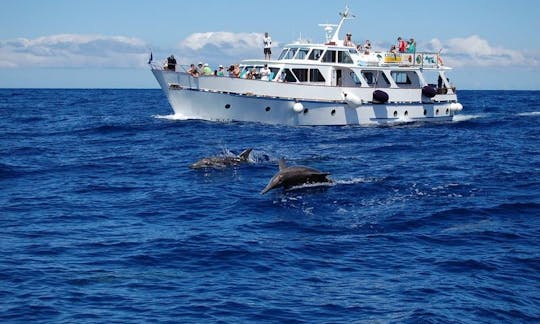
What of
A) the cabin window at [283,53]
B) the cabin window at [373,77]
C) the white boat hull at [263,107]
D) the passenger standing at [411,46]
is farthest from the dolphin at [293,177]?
the passenger standing at [411,46]

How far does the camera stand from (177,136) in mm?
→ 36156

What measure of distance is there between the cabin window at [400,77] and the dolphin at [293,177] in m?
26.0

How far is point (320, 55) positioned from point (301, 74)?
192 centimetres

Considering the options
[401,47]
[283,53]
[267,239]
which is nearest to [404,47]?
[401,47]

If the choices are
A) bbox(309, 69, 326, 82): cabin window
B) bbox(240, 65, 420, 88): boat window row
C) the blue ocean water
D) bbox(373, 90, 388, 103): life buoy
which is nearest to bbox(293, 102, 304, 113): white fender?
bbox(240, 65, 420, 88): boat window row

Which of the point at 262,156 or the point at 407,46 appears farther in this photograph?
the point at 407,46

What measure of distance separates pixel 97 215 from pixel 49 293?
6.14 meters

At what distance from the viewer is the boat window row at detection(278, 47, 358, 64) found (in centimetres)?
4216

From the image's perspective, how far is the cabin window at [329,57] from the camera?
42250 millimetres

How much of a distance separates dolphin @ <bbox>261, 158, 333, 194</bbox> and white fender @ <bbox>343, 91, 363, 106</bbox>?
2045 cm

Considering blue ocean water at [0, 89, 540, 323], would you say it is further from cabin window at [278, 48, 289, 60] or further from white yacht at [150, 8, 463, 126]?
cabin window at [278, 48, 289, 60]

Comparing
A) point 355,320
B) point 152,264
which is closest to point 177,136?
point 152,264

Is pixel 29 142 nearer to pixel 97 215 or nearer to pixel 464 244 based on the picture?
pixel 97 215

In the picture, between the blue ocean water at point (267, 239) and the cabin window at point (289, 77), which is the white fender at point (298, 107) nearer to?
the cabin window at point (289, 77)
